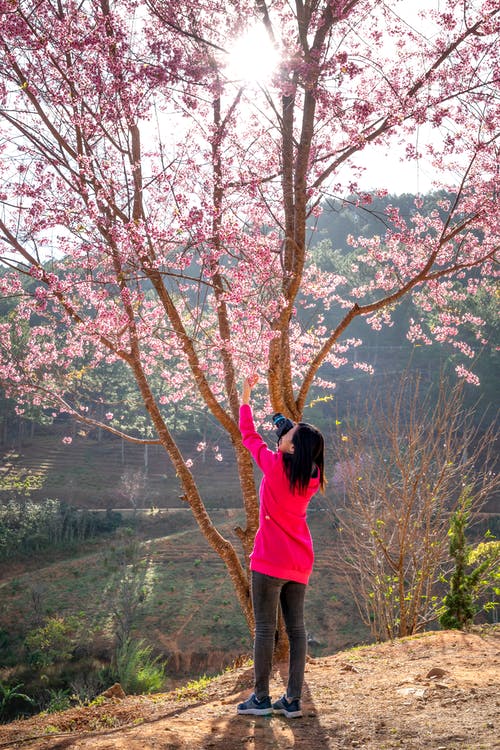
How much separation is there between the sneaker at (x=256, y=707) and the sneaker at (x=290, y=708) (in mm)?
49

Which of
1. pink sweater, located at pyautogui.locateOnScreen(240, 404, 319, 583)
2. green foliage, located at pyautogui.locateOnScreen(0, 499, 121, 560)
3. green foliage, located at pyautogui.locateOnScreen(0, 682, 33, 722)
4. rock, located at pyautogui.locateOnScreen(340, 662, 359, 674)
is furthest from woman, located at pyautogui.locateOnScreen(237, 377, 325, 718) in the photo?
green foliage, located at pyautogui.locateOnScreen(0, 499, 121, 560)

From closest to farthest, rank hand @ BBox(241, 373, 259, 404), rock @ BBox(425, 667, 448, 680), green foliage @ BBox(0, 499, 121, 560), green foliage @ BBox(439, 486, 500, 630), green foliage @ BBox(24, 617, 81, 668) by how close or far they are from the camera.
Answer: hand @ BBox(241, 373, 259, 404) < rock @ BBox(425, 667, 448, 680) < green foliage @ BBox(439, 486, 500, 630) < green foliage @ BBox(24, 617, 81, 668) < green foliage @ BBox(0, 499, 121, 560)

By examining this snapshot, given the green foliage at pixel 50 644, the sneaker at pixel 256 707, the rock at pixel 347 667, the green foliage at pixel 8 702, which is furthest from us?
the green foliage at pixel 50 644

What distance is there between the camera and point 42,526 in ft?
64.9

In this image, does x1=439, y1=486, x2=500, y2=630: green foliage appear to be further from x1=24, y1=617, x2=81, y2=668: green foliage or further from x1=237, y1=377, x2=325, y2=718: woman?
x1=24, y1=617, x2=81, y2=668: green foliage

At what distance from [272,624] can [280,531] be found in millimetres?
402

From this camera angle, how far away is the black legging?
268 centimetres

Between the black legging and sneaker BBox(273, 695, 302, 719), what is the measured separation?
0.10 feet

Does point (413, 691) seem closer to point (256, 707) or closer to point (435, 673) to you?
point (435, 673)

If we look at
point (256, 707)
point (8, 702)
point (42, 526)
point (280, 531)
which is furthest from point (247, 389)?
point (42, 526)

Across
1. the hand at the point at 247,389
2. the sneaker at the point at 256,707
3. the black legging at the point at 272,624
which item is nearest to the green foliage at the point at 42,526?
the hand at the point at 247,389

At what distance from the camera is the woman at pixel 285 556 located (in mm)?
2682

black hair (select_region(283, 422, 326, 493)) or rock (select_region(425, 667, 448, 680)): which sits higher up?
black hair (select_region(283, 422, 326, 493))

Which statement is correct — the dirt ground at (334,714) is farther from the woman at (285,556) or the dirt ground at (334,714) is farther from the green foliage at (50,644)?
the green foliage at (50,644)
